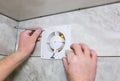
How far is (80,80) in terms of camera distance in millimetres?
647

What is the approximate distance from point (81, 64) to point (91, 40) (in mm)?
123

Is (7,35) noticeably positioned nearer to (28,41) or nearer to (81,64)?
(28,41)

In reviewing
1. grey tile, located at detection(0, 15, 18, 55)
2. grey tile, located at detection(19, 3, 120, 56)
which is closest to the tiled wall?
grey tile, located at detection(19, 3, 120, 56)

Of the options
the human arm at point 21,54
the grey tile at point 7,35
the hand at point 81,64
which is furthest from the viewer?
the grey tile at point 7,35

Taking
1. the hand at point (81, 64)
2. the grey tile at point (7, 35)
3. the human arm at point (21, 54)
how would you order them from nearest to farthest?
1. the hand at point (81, 64)
2. the human arm at point (21, 54)
3. the grey tile at point (7, 35)

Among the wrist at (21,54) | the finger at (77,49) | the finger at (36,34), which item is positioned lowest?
the wrist at (21,54)

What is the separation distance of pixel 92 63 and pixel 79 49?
0.27 feet

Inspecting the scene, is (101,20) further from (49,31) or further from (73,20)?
(49,31)

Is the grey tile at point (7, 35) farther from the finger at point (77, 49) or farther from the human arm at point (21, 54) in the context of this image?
the finger at point (77, 49)

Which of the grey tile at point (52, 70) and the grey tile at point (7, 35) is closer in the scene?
the grey tile at point (52, 70)

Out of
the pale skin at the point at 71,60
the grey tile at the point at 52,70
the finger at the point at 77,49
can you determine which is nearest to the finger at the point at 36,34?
the pale skin at the point at 71,60

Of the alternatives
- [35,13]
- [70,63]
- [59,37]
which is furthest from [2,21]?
[70,63]

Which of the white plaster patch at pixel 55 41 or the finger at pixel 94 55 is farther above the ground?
the white plaster patch at pixel 55 41

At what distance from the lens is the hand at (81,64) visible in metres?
Result: 0.66
